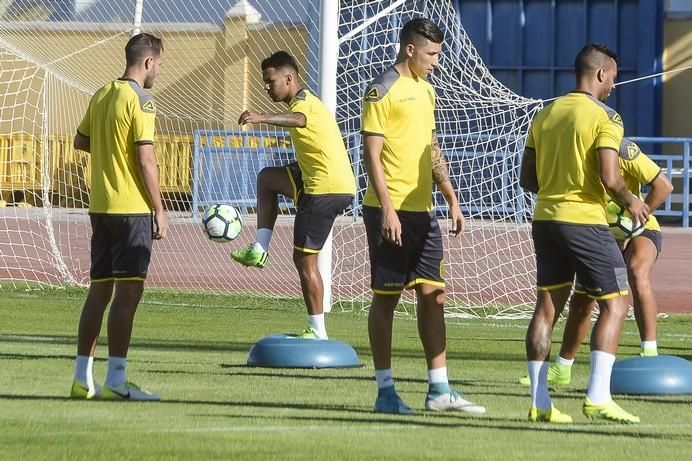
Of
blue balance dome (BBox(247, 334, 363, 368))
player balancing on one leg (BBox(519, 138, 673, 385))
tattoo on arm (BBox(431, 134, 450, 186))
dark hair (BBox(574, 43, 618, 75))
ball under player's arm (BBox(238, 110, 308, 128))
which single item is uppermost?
dark hair (BBox(574, 43, 618, 75))

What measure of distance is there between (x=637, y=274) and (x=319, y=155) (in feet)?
7.82

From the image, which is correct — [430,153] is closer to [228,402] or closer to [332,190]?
[228,402]

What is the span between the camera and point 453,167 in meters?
25.7

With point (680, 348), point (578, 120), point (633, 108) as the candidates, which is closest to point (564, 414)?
point (578, 120)

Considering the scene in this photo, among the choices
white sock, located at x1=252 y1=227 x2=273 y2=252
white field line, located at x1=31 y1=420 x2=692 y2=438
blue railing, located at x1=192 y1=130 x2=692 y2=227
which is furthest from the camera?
blue railing, located at x1=192 y1=130 x2=692 y2=227

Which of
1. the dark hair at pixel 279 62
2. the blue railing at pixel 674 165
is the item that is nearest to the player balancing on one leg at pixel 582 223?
the dark hair at pixel 279 62

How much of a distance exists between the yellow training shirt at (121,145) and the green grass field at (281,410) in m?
1.10

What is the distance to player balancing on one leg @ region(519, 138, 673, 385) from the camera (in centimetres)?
908

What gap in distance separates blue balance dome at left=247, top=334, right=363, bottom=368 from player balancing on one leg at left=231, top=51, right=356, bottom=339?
1.49 ft

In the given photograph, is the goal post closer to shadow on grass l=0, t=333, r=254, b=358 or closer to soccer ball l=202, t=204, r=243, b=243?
shadow on grass l=0, t=333, r=254, b=358

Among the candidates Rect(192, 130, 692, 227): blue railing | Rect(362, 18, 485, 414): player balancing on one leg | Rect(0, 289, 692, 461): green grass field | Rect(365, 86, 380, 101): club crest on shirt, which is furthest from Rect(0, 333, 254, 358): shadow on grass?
Rect(192, 130, 692, 227): blue railing

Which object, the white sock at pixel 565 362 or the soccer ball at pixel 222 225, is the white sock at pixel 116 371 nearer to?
the white sock at pixel 565 362

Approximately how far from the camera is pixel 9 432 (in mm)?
7199

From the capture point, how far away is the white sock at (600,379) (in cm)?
787
